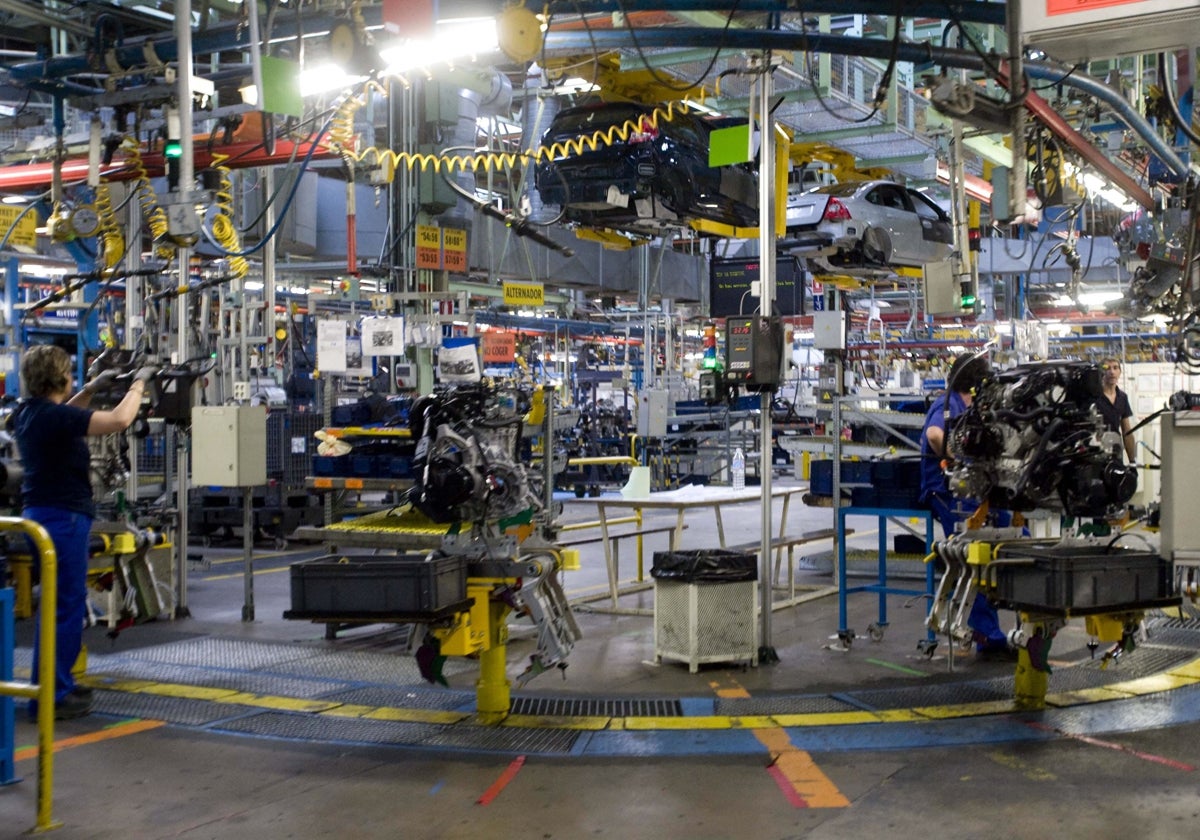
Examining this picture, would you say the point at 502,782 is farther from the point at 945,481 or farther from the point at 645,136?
the point at 645,136

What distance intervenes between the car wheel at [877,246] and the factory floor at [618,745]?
6621 mm

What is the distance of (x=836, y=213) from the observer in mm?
13031

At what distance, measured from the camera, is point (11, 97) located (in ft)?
34.0

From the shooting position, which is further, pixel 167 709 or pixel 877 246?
pixel 877 246

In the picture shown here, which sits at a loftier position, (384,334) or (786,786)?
(384,334)

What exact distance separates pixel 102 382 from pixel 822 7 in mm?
4440

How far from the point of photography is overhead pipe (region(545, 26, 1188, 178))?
6.22 metres

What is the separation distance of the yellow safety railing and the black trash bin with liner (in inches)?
132

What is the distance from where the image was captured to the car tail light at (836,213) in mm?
12992

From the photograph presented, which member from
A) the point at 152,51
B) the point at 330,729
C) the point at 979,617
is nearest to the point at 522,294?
the point at 152,51

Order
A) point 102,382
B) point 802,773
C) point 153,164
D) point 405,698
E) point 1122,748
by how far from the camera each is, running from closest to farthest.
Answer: point 802,773 → point 1122,748 → point 405,698 → point 102,382 → point 153,164

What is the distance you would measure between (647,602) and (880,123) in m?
4.54

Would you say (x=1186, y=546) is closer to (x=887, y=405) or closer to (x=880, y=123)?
(x=880, y=123)

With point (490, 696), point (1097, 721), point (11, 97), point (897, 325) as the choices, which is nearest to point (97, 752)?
point (490, 696)
